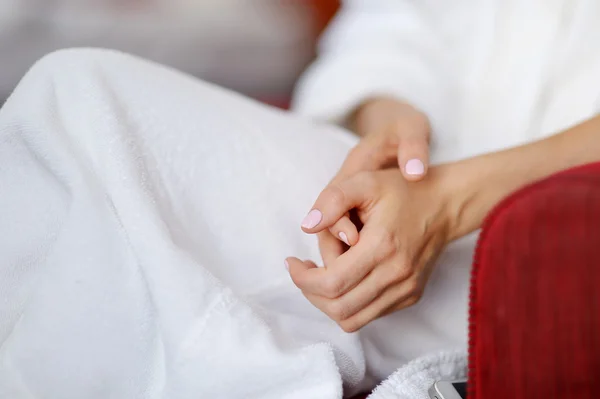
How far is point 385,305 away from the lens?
0.53 m

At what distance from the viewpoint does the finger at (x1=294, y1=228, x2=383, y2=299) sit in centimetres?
49

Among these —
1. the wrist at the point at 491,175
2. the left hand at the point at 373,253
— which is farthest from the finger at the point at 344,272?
the wrist at the point at 491,175

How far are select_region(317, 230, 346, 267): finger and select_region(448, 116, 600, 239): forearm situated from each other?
12cm

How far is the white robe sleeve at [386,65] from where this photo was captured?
2.84ft

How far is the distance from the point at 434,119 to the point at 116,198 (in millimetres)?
493

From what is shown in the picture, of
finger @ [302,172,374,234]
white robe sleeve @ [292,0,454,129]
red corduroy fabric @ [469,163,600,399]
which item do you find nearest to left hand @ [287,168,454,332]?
finger @ [302,172,374,234]

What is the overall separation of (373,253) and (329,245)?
49 mm

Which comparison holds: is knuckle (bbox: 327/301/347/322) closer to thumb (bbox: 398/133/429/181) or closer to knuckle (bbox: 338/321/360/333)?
knuckle (bbox: 338/321/360/333)

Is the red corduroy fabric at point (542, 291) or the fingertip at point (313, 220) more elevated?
the red corduroy fabric at point (542, 291)

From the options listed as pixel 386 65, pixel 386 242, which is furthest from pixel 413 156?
pixel 386 65

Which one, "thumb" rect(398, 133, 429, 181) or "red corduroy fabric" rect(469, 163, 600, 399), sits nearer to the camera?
"red corduroy fabric" rect(469, 163, 600, 399)

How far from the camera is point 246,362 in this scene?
470 mm

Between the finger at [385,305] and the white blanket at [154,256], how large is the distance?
0.02 m

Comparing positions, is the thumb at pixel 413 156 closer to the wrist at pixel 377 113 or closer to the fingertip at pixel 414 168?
the fingertip at pixel 414 168
